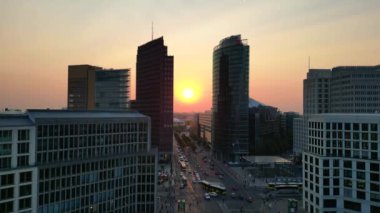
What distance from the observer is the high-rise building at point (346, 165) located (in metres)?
88.5

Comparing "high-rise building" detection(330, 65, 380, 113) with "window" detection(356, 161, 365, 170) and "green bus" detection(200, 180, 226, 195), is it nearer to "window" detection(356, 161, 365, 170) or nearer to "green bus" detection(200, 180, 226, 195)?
"green bus" detection(200, 180, 226, 195)

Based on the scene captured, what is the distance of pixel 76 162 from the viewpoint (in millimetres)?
83375

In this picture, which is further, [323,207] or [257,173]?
[257,173]

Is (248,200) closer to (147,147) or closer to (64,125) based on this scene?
(147,147)

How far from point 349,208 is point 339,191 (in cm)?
470

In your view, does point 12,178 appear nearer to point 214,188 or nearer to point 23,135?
point 23,135

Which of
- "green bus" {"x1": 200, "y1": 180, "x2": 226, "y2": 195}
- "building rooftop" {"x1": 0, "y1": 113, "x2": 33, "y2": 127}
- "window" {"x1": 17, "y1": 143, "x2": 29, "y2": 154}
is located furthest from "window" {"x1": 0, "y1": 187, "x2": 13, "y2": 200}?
"green bus" {"x1": 200, "y1": 180, "x2": 226, "y2": 195}

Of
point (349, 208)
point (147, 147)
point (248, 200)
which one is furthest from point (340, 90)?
point (147, 147)

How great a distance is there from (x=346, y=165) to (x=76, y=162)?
67.8 m

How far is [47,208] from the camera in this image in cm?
7775

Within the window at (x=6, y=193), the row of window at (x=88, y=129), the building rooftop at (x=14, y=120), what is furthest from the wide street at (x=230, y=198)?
the building rooftop at (x=14, y=120)

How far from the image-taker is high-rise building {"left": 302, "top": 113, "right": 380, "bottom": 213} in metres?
88.5

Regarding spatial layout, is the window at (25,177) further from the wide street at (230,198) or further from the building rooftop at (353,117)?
the building rooftop at (353,117)

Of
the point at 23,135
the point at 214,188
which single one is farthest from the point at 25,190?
the point at 214,188
